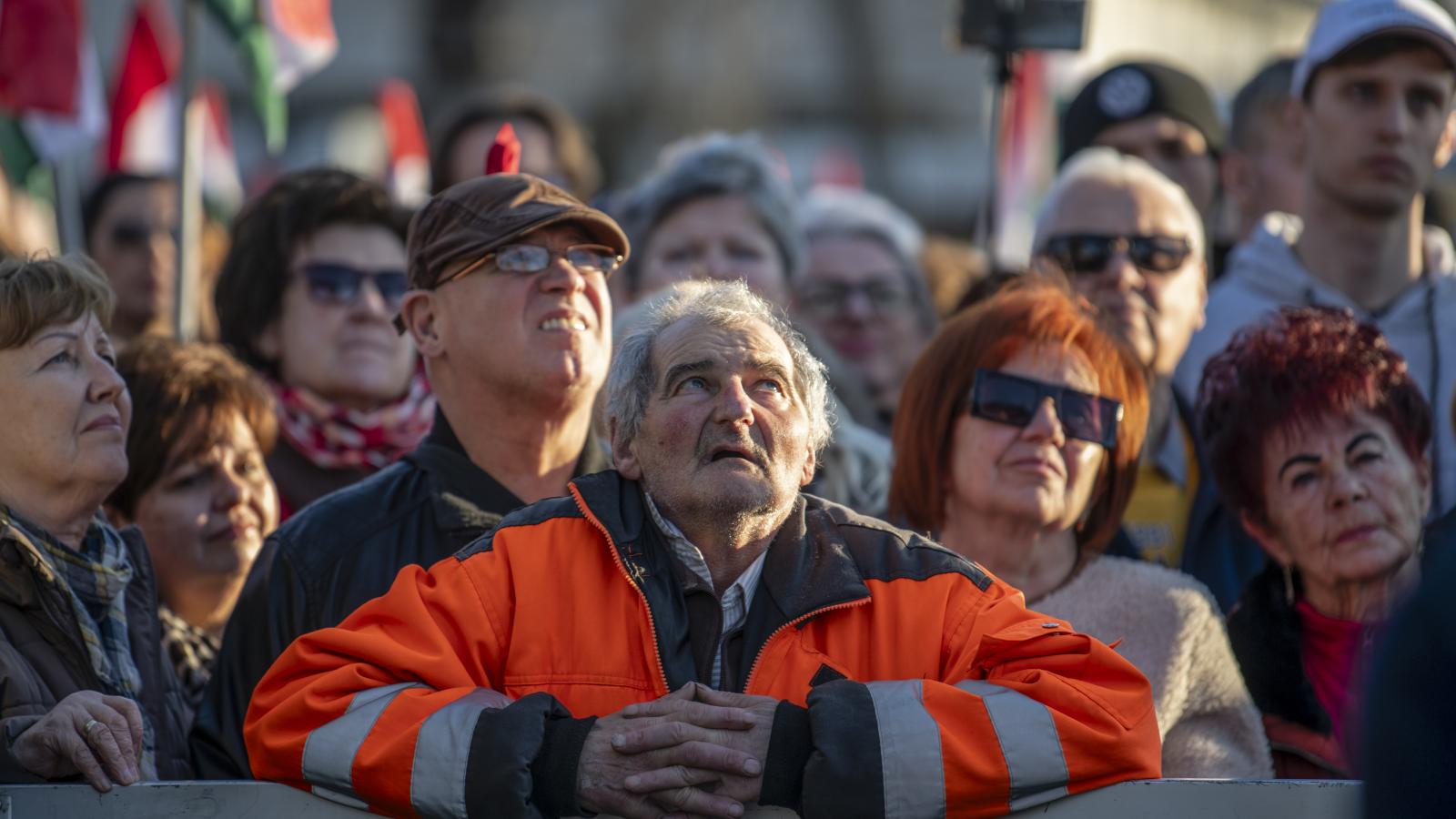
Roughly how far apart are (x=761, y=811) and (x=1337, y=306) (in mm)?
2748

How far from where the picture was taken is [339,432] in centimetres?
509

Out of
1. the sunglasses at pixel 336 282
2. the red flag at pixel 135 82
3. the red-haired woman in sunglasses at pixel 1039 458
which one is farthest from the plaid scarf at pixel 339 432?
the red flag at pixel 135 82

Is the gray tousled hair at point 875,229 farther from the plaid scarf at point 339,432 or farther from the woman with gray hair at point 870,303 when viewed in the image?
the plaid scarf at point 339,432

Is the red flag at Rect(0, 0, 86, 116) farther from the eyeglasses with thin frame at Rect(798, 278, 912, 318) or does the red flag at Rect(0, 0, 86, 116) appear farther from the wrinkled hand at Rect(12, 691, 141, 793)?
the wrinkled hand at Rect(12, 691, 141, 793)

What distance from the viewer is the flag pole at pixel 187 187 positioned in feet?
20.6

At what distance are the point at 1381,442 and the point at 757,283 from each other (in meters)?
1.96

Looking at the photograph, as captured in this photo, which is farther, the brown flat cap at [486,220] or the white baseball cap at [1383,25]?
the white baseball cap at [1383,25]

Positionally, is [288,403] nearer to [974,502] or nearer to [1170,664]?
[974,502]

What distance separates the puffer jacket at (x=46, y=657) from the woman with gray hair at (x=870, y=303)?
293cm

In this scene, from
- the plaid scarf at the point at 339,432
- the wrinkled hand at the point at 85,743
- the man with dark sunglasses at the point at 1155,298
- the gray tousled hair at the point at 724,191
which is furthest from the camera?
the gray tousled hair at the point at 724,191

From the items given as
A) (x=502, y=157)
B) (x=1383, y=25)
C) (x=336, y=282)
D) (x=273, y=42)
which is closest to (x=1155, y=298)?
(x=1383, y=25)

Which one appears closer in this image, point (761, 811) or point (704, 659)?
point (761, 811)

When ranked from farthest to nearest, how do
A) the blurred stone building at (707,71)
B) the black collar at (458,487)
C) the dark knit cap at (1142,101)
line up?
the blurred stone building at (707,71), the dark knit cap at (1142,101), the black collar at (458,487)

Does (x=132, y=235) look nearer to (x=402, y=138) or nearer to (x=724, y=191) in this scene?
(x=724, y=191)
